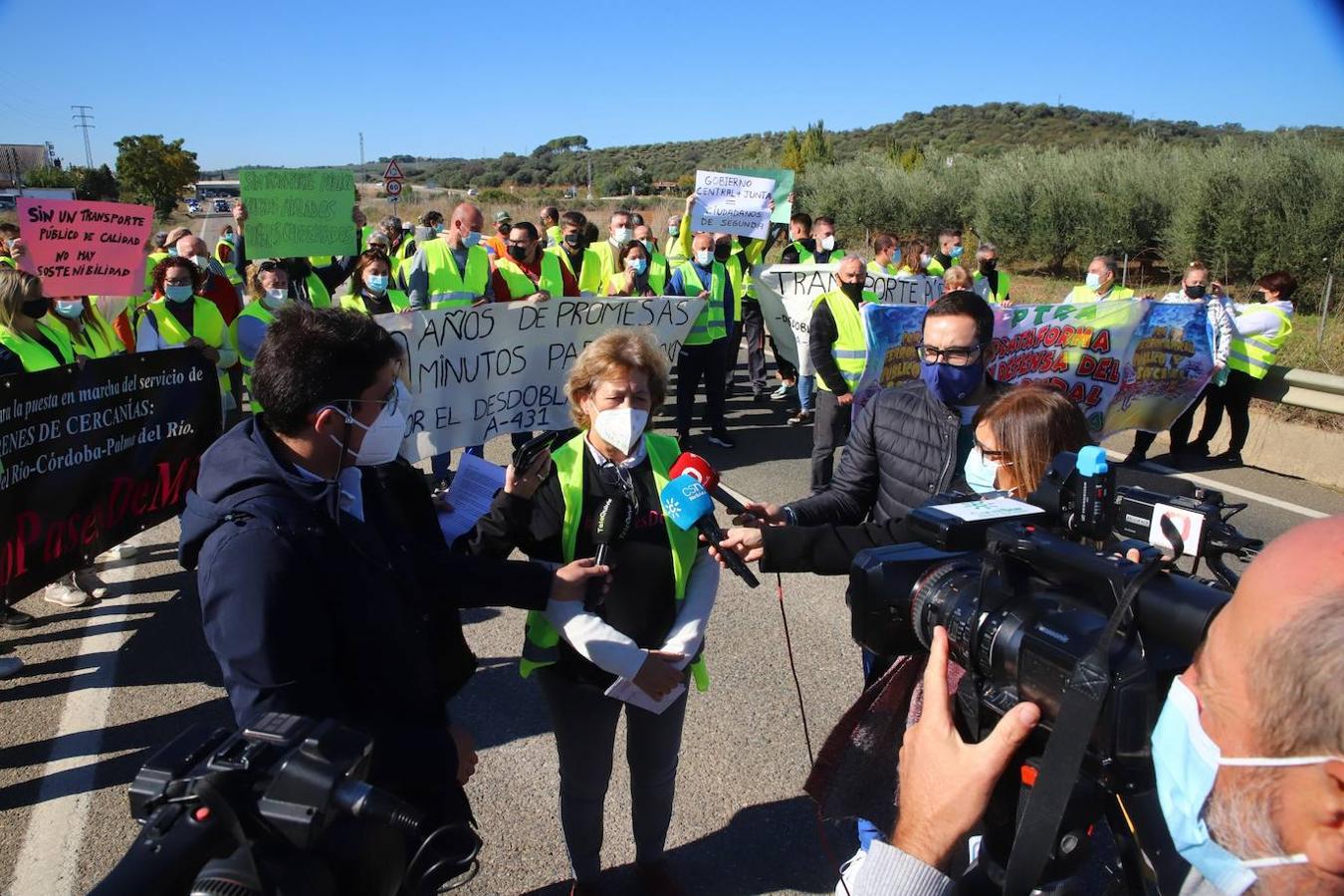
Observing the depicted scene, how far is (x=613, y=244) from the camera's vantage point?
37.1 ft

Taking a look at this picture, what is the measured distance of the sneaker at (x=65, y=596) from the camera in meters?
5.08

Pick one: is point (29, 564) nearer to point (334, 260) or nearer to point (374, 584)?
point (374, 584)

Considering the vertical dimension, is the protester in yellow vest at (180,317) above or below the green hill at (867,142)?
below

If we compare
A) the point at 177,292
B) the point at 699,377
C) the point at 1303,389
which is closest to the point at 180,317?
the point at 177,292

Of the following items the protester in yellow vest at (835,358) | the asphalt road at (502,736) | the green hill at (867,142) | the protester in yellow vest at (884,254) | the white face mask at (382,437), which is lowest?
the asphalt road at (502,736)

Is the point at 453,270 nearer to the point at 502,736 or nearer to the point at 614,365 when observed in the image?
the point at 502,736

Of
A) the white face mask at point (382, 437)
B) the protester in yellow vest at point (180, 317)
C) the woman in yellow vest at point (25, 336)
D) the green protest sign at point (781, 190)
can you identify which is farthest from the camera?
the green protest sign at point (781, 190)

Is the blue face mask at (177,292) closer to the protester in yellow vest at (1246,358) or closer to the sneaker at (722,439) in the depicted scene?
the sneaker at (722,439)

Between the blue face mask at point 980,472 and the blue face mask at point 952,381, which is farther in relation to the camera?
the blue face mask at point 952,381

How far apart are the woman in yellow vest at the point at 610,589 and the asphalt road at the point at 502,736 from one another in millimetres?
534

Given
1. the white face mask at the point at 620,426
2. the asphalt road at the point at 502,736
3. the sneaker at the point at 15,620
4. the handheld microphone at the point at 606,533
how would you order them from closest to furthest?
1. the handheld microphone at the point at 606,533
2. the white face mask at the point at 620,426
3. the asphalt road at the point at 502,736
4. the sneaker at the point at 15,620

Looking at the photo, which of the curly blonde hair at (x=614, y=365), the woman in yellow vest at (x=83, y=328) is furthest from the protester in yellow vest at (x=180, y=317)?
the curly blonde hair at (x=614, y=365)

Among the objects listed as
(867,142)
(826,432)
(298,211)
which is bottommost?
(826,432)

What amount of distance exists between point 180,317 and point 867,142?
257ft
